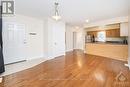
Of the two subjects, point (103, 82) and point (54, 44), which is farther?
point (54, 44)

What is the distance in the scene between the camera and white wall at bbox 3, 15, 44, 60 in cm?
589

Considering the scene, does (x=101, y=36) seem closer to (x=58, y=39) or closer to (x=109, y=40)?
(x=109, y=40)

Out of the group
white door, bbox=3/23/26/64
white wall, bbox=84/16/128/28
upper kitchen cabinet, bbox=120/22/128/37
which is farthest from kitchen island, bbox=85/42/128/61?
white door, bbox=3/23/26/64

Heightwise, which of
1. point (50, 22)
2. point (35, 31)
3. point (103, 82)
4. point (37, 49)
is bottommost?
point (103, 82)

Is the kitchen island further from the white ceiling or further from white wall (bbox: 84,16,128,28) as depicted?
the white ceiling

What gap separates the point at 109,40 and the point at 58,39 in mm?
3776

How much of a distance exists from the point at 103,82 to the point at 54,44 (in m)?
4.52

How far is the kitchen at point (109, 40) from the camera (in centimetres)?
623

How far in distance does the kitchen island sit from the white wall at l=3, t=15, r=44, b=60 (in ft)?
12.4

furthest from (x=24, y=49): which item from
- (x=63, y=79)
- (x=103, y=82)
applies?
(x=103, y=82)

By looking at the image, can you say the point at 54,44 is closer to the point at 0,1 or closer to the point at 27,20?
the point at 27,20

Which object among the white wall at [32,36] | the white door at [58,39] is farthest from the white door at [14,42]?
the white door at [58,39]

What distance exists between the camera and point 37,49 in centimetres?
677

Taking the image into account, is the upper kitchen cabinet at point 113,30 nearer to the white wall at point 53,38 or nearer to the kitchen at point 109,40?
the kitchen at point 109,40
